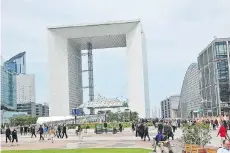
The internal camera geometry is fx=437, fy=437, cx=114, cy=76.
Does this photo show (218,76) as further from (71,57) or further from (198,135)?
(198,135)

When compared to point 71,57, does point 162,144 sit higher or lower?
lower

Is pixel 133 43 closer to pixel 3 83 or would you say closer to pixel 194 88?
pixel 194 88

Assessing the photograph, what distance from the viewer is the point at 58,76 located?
462 feet

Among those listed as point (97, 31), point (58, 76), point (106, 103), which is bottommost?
point (106, 103)

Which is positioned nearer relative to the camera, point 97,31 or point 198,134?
point 198,134

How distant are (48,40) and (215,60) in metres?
53.2

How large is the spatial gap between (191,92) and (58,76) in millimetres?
66579

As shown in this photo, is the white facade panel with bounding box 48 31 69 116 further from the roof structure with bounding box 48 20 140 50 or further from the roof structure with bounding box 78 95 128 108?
the roof structure with bounding box 78 95 128 108

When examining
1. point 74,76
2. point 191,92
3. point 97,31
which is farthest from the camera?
point 191,92

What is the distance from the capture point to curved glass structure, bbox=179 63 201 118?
172 m

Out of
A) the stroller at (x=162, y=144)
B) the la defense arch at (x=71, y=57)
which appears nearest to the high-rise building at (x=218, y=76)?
the la defense arch at (x=71, y=57)

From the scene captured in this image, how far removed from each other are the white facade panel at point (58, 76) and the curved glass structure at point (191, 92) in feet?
177

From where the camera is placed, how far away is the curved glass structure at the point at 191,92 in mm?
172125

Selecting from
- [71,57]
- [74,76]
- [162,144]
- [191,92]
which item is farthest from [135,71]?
[162,144]
